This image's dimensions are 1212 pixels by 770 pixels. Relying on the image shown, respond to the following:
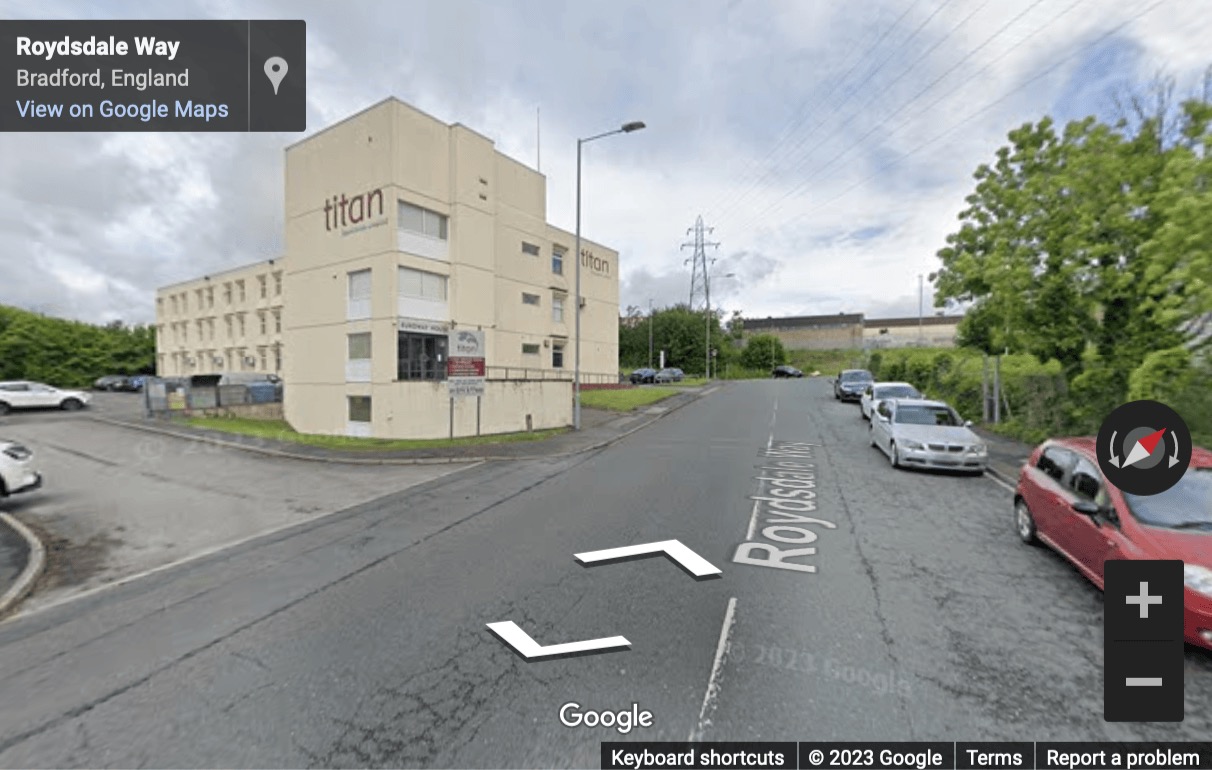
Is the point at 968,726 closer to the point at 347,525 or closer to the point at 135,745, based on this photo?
the point at 135,745

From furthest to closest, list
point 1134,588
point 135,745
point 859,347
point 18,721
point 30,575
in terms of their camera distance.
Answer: point 859,347, point 30,575, point 1134,588, point 18,721, point 135,745

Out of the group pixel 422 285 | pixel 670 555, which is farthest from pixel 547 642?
pixel 422 285

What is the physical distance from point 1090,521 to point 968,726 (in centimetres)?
321

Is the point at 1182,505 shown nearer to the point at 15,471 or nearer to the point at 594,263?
the point at 15,471

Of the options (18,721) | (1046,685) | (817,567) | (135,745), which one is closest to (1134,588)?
(1046,685)

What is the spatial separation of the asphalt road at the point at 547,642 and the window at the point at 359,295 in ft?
42.8

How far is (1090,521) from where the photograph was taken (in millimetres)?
4727

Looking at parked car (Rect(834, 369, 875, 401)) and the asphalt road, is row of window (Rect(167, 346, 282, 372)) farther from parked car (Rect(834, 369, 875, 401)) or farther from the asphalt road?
parked car (Rect(834, 369, 875, 401))

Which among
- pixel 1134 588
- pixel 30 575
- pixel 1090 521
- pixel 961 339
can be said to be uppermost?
pixel 961 339

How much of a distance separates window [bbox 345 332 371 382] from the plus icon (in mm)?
19305

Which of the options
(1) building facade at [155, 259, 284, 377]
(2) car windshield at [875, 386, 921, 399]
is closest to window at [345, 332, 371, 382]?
(2) car windshield at [875, 386, 921, 399]

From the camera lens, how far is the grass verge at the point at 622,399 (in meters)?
24.7

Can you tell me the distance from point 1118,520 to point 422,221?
65.8 ft

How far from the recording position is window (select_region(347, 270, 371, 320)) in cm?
1833
